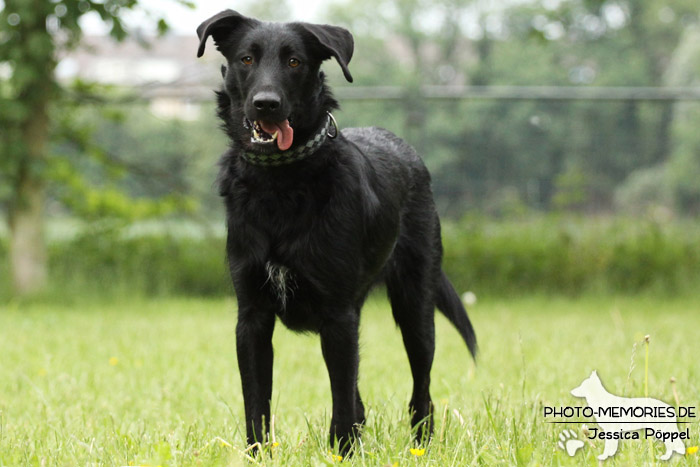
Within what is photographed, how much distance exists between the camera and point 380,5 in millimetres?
38969

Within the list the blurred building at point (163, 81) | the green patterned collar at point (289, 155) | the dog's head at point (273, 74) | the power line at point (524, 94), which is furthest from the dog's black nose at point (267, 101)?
the power line at point (524, 94)

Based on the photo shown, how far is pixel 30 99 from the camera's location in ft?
26.8

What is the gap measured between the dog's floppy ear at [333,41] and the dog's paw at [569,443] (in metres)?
1.42

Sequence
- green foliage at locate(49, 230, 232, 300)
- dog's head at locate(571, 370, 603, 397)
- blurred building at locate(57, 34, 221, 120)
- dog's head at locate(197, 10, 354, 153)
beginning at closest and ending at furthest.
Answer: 1. dog's head at locate(571, 370, 603, 397)
2. dog's head at locate(197, 10, 354, 153)
3. blurred building at locate(57, 34, 221, 120)
4. green foliage at locate(49, 230, 232, 300)

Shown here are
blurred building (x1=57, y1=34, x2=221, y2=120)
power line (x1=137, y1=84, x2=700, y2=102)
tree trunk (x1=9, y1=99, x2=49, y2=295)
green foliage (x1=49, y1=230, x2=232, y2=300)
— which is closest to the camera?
tree trunk (x1=9, y1=99, x2=49, y2=295)

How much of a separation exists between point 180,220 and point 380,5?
30992mm

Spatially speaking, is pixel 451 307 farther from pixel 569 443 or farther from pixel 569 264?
pixel 569 264

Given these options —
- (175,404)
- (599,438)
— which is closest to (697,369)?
(599,438)

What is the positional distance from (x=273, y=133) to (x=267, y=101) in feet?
0.55

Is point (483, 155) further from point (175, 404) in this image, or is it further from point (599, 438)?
point (599, 438)

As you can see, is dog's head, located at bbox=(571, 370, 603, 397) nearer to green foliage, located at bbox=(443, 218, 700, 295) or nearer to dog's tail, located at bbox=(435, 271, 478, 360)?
dog's tail, located at bbox=(435, 271, 478, 360)

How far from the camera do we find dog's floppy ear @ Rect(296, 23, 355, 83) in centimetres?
290

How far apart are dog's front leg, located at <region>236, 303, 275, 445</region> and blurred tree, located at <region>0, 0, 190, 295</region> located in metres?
5.22

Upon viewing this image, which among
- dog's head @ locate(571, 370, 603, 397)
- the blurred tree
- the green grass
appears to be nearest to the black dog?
the green grass
